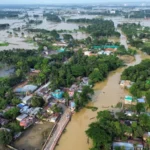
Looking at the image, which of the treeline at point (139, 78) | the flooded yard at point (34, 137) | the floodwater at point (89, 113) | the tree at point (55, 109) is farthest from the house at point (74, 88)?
the flooded yard at point (34, 137)

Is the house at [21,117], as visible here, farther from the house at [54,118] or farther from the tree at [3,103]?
the tree at [3,103]

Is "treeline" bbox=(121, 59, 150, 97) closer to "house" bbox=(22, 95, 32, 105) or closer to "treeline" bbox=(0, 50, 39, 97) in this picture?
"house" bbox=(22, 95, 32, 105)

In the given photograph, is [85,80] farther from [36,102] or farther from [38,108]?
[38,108]

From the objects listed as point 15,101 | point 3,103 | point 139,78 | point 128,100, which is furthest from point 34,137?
point 139,78

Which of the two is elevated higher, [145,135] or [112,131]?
[112,131]

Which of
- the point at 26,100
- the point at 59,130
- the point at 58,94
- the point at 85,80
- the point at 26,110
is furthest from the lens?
the point at 85,80

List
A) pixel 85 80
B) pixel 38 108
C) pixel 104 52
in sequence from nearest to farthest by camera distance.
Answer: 1. pixel 38 108
2. pixel 85 80
3. pixel 104 52
